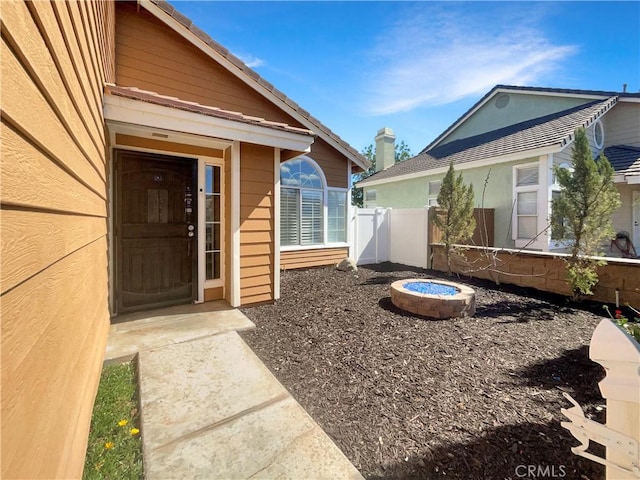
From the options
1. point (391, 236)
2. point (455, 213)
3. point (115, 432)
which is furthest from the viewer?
point (391, 236)

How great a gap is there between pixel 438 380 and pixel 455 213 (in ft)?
17.7

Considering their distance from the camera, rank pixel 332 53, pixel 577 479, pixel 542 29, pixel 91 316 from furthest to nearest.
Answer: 1. pixel 332 53
2. pixel 542 29
3. pixel 91 316
4. pixel 577 479

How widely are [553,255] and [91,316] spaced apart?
23.6 ft

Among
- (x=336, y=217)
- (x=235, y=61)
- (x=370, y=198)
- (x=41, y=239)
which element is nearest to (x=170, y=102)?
(x=235, y=61)

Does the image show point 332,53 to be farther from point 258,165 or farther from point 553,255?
point 553,255

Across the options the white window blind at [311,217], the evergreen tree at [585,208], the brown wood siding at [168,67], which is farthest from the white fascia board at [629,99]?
the brown wood siding at [168,67]

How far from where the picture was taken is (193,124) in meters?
3.44

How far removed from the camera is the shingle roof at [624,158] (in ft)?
27.0

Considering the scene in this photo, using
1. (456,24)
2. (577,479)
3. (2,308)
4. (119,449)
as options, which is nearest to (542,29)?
(456,24)

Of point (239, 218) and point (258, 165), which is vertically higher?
point (258, 165)

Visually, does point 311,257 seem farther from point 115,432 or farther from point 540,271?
point 115,432

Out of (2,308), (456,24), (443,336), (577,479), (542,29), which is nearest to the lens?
(2,308)

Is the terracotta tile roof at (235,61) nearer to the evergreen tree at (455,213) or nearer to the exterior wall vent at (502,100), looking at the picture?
the evergreen tree at (455,213)

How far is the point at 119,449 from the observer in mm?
1786
